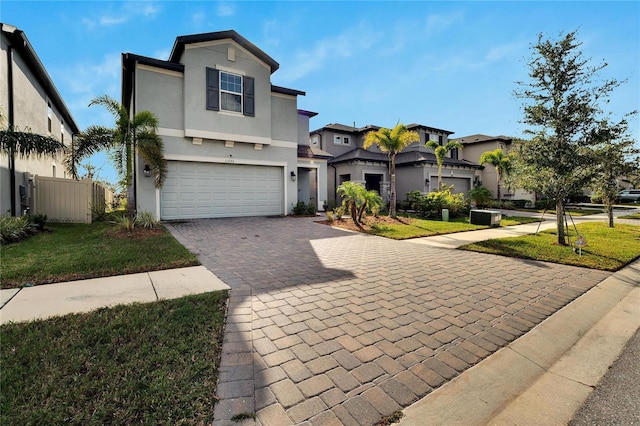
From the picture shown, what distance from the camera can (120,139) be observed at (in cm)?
965

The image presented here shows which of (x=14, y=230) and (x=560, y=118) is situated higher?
(x=560, y=118)

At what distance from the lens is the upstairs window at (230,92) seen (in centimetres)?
1298

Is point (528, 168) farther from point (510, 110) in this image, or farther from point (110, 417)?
point (110, 417)

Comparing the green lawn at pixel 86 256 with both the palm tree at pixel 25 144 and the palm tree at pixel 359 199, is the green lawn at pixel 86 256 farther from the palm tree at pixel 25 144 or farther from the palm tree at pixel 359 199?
the palm tree at pixel 359 199

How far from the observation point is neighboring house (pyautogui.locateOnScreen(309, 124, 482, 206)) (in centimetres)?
2167

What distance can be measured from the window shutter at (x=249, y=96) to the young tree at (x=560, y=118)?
34.2ft

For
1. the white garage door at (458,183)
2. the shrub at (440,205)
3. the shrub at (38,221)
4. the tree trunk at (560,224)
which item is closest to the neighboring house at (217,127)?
the shrub at (38,221)

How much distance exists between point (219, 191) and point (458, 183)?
19.7 meters

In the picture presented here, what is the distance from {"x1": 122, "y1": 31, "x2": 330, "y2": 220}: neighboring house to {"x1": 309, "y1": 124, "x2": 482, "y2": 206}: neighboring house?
7411 millimetres

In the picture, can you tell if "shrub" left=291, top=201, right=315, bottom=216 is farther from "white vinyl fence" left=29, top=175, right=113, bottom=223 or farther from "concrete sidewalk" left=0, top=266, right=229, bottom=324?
"concrete sidewalk" left=0, top=266, right=229, bottom=324

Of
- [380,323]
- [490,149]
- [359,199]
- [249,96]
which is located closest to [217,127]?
[249,96]

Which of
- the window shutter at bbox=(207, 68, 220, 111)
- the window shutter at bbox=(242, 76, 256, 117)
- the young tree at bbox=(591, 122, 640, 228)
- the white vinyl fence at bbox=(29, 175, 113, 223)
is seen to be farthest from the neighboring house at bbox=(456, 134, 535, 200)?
the white vinyl fence at bbox=(29, 175, 113, 223)

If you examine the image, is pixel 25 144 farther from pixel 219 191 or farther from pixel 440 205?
pixel 440 205

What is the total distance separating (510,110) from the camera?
370 inches
